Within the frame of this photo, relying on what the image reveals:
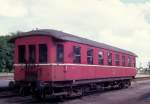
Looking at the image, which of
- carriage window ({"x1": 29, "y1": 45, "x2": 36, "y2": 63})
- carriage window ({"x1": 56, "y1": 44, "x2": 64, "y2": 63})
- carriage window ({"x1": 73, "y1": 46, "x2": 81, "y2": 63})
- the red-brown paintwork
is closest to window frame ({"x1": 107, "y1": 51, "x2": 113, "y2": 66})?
the red-brown paintwork

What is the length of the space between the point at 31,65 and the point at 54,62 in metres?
1.24

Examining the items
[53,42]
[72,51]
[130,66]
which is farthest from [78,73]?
[130,66]

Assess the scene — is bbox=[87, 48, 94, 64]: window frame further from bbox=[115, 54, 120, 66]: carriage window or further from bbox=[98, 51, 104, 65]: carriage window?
bbox=[115, 54, 120, 66]: carriage window

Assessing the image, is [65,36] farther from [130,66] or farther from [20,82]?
[130,66]

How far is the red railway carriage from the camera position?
60.0 ft

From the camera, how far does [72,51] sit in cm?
1962

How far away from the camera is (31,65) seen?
18.7 m

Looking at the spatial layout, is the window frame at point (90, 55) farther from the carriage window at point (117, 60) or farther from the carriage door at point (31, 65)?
the carriage window at point (117, 60)

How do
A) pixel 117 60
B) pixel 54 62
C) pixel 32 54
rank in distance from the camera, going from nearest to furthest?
pixel 54 62, pixel 32 54, pixel 117 60

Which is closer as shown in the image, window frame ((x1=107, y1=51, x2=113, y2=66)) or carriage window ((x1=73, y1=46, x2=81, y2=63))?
carriage window ((x1=73, y1=46, x2=81, y2=63))

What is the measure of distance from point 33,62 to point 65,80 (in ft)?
6.09

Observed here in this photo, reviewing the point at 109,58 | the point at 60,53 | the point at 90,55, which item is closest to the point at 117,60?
the point at 109,58

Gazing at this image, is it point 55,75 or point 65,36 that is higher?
point 65,36

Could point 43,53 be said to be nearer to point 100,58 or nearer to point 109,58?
point 100,58
